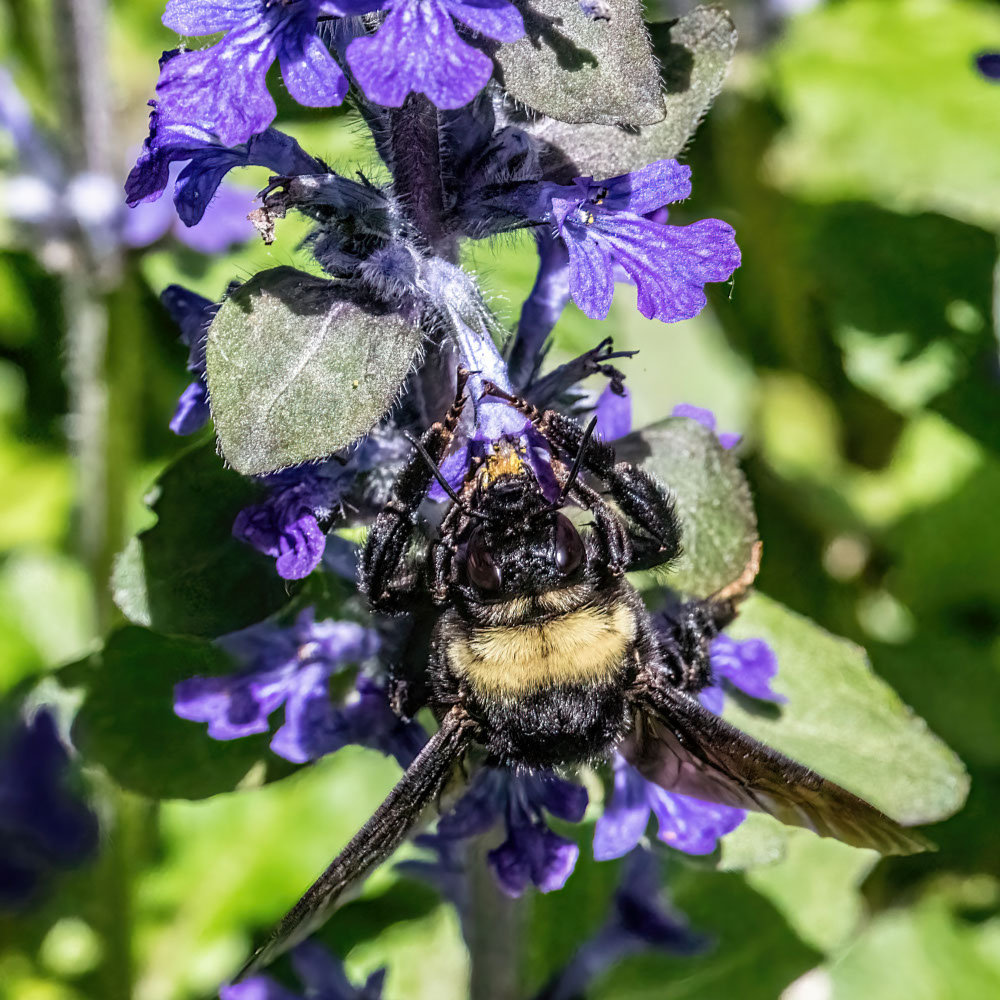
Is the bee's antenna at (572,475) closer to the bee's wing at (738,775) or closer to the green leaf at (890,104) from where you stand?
the bee's wing at (738,775)

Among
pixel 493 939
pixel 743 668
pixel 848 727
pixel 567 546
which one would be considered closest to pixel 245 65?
pixel 567 546

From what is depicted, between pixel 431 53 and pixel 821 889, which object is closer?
pixel 431 53

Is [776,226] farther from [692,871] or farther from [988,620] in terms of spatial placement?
[692,871]

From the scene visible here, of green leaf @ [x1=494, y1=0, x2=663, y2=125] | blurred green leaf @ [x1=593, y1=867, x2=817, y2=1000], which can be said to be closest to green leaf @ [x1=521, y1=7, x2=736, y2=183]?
green leaf @ [x1=494, y1=0, x2=663, y2=125]

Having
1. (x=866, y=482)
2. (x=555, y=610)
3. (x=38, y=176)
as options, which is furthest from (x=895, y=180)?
(x=555, y=610)

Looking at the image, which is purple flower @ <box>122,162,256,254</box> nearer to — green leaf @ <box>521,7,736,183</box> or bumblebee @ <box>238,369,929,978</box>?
green leaf @ <box>521,7,736,183</box>

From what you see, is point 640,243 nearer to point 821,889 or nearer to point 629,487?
point 629,487

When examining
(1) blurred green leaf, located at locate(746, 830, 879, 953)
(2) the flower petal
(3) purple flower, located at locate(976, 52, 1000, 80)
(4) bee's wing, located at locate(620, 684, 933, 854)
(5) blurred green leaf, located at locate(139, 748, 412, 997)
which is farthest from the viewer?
(5) blurred green leaf, located at locate(139, 748, 412, 997)
